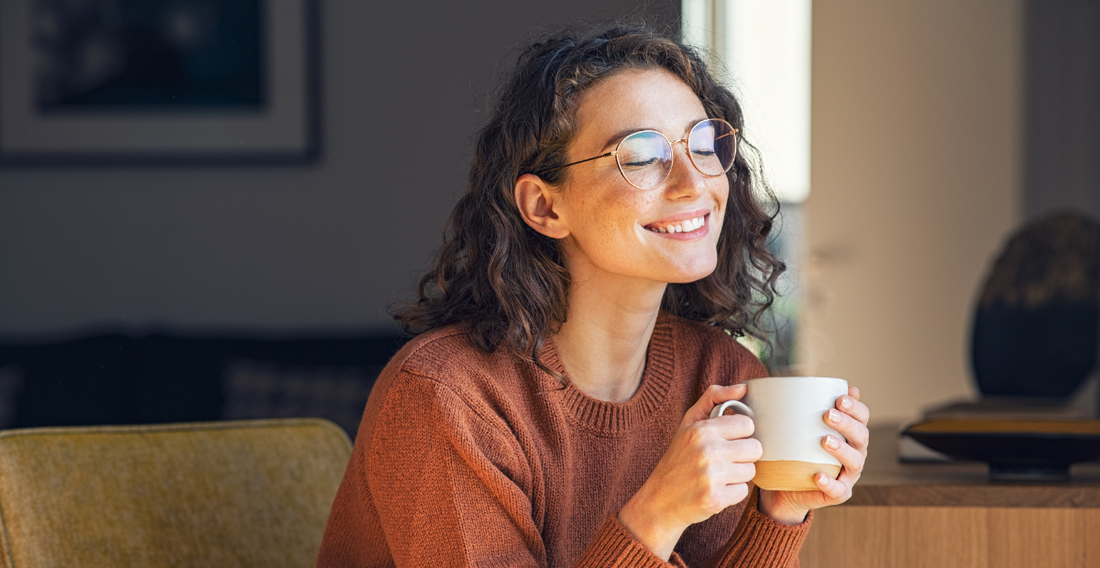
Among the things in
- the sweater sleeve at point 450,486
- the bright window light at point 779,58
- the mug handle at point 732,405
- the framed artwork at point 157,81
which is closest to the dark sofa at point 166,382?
the framed artwork at point 157,81

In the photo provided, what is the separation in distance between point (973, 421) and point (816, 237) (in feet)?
9.87

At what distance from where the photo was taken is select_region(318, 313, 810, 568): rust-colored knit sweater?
980 mm

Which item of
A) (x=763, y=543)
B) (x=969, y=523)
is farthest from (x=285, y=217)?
(x=969, y=523)

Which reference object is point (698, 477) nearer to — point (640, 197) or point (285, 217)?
point (640, 197)

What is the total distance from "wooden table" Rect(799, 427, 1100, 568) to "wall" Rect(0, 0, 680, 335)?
1.66 meters

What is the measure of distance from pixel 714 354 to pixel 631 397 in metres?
0.13

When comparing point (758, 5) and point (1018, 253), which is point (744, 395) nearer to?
point (1018, 253)

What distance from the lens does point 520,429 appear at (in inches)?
42.0

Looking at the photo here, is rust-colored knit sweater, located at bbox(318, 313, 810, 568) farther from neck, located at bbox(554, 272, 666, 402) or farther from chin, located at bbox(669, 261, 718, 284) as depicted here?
chin, located at bbox(669, 261, 718, 284)

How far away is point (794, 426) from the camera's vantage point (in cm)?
87

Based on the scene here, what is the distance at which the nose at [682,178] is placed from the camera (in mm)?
1058

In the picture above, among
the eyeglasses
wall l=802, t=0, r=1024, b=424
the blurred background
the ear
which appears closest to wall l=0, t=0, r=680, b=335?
the blurred background

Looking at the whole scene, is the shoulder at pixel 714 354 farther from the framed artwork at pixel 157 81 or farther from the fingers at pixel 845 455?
the framed artwork at pixel 157 81

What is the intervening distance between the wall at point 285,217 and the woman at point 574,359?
4.49 ft
